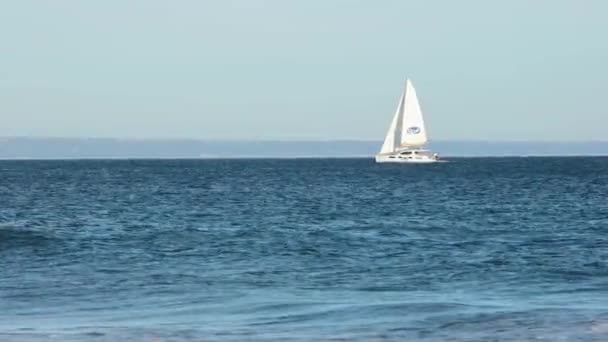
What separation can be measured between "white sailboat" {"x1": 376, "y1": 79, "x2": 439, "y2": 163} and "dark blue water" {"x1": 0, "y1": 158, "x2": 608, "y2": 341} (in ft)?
270

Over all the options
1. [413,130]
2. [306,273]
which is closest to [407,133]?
[413,130]

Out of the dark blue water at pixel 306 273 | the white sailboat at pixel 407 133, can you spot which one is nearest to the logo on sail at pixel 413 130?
the white sailboat at pixel 407 133

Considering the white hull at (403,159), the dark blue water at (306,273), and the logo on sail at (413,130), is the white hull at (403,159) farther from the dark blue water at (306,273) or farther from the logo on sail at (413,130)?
the dark blue water at (306,273)

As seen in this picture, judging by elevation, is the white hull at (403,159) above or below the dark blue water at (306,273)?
above

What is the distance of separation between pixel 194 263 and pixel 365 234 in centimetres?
1142

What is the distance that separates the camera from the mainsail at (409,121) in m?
142

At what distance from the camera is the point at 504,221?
4897 cm

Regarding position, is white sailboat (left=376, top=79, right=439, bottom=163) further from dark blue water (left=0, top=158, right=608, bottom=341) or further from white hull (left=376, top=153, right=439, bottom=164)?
dark blue water (left=0, top=158, right=608, bottom=341)

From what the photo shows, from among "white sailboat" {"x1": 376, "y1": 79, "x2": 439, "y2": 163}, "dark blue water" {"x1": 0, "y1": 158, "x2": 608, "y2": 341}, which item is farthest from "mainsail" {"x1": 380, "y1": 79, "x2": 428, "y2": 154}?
"dark blue water" {"x1": 0, "y1": 158, "x2": 608, "y2": 341}

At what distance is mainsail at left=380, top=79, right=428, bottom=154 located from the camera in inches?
5600

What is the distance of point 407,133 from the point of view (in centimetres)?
14300

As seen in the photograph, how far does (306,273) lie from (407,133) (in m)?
114

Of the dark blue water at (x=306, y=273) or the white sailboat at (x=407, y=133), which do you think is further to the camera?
the white sailboat at (x=407, y=133)

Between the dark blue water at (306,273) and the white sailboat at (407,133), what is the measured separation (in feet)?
270
